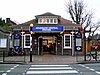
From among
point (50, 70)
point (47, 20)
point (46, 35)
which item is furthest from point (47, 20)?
point (50, 70)

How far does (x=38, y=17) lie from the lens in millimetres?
42906

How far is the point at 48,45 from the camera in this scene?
45531mm

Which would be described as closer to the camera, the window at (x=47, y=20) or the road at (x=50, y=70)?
the road at (x=50, y=70)

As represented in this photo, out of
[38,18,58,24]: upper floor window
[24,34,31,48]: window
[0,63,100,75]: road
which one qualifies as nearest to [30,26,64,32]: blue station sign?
[38,18,58,24]: upper floor window

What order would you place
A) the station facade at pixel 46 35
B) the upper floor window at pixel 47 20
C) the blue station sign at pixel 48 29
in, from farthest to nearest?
the upper floor window at pixel 47 20, the station facade at pixel 46 35, the blue station sign at pixel 48 29

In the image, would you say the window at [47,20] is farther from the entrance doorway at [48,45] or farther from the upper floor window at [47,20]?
the entrance doorway at [48,45]

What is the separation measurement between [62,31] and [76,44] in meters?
2.60

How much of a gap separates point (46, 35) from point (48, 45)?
119 inches

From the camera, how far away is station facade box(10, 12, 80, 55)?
4138 centimetres

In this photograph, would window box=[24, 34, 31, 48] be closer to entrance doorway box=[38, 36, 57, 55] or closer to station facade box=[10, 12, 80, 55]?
station facade box=[10, 12, 80, 55]

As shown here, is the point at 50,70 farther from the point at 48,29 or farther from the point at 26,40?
the point at 26,40

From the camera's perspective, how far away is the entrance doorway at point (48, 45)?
141 ft

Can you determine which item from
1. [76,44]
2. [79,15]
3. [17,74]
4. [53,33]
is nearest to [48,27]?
[53,33]

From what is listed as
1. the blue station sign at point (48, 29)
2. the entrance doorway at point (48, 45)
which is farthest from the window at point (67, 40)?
the entrance doorway at point (48, 45)
